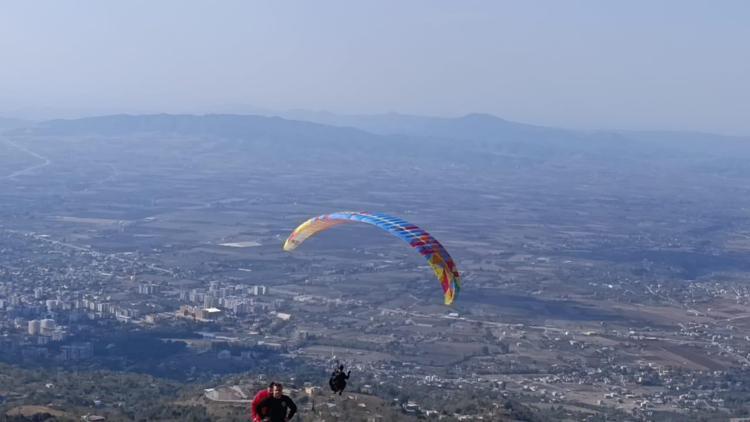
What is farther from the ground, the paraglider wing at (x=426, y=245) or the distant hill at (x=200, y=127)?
the paraglider wing at (x=426, y=245)

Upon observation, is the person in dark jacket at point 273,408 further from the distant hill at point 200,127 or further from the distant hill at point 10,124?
the distant hill at point 10,124

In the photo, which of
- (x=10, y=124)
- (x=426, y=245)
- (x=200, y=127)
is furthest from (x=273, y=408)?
(x=10, y=124)

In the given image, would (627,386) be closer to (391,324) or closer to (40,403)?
(391,324)

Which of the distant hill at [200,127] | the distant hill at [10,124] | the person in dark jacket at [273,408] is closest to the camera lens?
the person in dark jacket at [273,408]

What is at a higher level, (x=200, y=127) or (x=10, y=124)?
(x=200, y=127)

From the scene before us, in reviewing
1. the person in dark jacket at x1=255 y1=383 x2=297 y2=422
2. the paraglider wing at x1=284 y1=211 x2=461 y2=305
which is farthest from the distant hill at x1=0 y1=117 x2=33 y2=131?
the person in dark jacket at x1=255 y1=383 x2=297 y2=422

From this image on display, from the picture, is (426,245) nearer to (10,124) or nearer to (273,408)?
(273,408)

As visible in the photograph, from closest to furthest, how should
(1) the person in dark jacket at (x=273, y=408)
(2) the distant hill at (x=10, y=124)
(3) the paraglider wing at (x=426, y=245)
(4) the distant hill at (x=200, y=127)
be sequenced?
1. (1) the person in dark jacket at (x=273, y=408)
2. (3) the paraglider wing at (x=426, y=245)
3. (4) the distant hill at (x=200, y=127)
4. (2) the distant hill at (x=10, y=124)

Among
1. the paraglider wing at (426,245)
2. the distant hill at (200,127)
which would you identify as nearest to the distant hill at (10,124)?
the distant hill at (200,127)

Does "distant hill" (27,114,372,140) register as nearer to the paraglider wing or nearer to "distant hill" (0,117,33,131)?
"distant hill" (0,117,33,131)

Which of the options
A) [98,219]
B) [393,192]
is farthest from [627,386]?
[393,192]

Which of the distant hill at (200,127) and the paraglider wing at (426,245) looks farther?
the distant hill at (200,127)

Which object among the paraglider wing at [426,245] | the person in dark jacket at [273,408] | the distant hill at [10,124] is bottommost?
the distant hill at [10,124]
